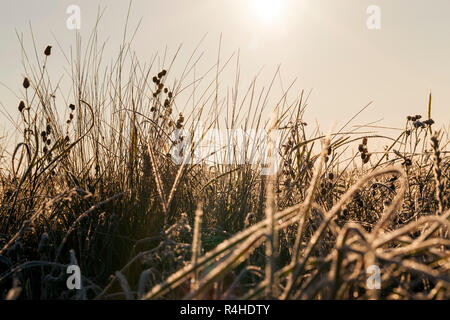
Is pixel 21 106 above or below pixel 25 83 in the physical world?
below

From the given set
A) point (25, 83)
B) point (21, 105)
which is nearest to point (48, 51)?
point (25, 83)

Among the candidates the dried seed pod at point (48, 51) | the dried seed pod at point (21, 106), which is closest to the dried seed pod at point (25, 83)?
the dried seed pod at point (21, 106)

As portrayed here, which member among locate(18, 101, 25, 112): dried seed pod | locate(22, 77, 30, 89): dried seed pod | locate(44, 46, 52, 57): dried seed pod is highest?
locate(44, 46, 52, 57): dried seed pod

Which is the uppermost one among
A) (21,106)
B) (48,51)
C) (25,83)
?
(48,51)

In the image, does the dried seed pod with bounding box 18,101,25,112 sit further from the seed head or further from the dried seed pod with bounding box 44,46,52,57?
the dried seed pod with bounding box 44,46,52,57

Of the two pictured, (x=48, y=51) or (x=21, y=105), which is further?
(x=48, y=51)

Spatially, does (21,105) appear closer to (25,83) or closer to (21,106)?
(21,106)

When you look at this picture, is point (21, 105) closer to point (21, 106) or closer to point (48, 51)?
point (21, 106)

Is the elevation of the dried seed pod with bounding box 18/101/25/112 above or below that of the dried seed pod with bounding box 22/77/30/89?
below

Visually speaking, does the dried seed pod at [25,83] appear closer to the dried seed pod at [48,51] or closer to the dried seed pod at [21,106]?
the dried seed pod at [21,106]

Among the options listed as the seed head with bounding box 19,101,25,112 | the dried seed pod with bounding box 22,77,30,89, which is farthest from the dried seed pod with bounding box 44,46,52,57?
the seed head with bounding box 19,101,25,112
